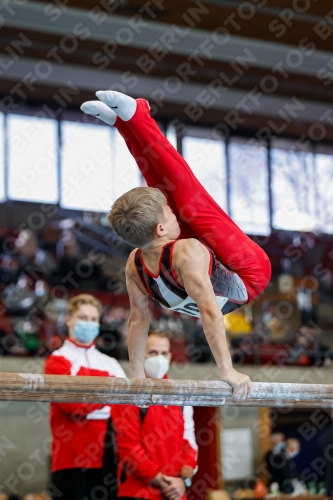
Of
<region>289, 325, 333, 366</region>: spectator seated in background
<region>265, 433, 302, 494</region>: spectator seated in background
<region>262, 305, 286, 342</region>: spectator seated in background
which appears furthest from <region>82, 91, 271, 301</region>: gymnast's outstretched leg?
<region>262, 305, 286, 342</region>: spectator seated in background

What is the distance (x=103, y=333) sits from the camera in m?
8.16

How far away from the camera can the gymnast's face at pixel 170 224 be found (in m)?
3.11

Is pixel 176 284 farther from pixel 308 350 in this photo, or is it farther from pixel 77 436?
pixel 308 350

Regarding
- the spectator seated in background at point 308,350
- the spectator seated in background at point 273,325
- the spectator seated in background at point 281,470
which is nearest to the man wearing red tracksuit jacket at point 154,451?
the spectator seated in background at point 281,470

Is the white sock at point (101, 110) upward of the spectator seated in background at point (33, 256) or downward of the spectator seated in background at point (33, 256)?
downward

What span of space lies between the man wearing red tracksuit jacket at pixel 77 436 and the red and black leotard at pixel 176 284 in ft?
3.11

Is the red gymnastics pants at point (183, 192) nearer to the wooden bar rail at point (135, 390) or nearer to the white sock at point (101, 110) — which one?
the white sock at point (101, 110)

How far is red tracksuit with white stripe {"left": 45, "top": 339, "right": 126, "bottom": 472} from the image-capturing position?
3.97 meters

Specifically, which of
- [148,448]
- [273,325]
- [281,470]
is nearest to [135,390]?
[148,448]

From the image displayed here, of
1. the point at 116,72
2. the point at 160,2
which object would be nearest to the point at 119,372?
the point at 160,2

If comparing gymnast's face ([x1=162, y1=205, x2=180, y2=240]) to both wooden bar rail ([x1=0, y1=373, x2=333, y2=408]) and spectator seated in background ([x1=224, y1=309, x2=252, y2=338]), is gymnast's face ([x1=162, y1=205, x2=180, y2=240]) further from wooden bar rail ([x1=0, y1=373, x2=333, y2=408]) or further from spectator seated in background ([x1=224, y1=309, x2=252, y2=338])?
spectator seated in background ([x1=224, y1=309, x2=252, y2=338])

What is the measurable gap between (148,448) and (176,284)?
1275 mm

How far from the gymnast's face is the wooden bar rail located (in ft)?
2.13

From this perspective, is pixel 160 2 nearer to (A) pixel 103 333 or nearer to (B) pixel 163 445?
(A) pixel 103 333
